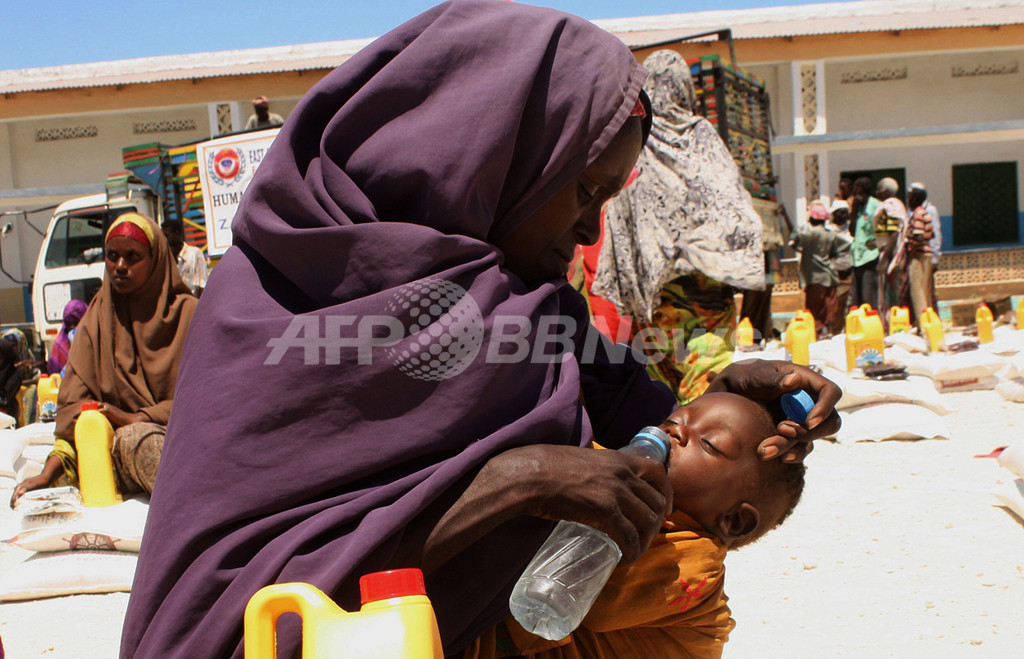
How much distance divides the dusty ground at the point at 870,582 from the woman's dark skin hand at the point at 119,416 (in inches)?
30.9

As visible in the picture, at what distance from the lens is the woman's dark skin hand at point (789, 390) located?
1550 millimetres

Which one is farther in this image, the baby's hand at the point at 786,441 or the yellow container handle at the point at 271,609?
the baby's hand at the point at 786,441

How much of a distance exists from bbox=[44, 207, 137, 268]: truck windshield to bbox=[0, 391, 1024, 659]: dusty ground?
6621mm

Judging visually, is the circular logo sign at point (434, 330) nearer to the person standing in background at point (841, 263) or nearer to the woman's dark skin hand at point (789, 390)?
the woman's dark skin hand at point (789, 390)

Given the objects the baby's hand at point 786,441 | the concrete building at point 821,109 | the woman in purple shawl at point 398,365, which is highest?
the concrete building at point 821,109

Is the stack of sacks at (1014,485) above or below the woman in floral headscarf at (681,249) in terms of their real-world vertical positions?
below

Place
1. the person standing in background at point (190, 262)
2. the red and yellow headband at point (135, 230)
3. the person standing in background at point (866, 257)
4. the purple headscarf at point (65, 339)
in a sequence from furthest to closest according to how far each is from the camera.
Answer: the person standing in background at point (866, 257) → the person standing in background at point (190, 262) → the purple headscarf at point (65, 339) → the red and yellow headband at point (135, 230)

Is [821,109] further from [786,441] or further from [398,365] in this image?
[398,365]

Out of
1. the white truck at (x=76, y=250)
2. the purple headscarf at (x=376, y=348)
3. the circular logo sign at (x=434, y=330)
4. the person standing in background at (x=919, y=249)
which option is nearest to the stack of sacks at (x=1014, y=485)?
the purple headscarf at (x=376, y=348)

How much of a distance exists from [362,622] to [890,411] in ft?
17.2

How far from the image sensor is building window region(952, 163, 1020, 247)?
1642cm

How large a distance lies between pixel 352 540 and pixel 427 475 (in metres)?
0.13

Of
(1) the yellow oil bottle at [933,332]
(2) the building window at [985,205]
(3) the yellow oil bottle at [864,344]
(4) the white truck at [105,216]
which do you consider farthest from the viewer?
(2) the building window at [985,205]

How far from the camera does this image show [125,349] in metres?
4.22
